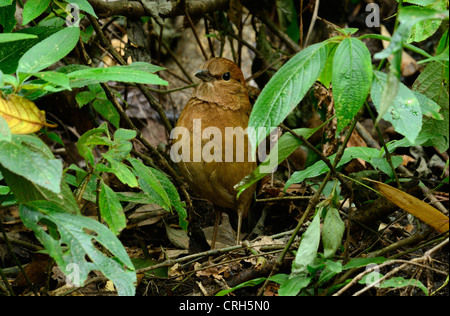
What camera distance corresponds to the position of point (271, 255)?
3.15 m

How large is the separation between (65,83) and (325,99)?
8.18 feet

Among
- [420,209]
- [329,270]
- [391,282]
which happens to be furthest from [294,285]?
[420,209]

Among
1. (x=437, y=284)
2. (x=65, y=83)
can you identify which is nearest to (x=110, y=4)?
(x=65, y=83)

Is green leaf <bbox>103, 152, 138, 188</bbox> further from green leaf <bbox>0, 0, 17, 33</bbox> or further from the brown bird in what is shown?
the brown bird

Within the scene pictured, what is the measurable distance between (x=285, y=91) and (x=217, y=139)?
180cm

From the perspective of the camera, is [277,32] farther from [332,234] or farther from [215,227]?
[332,234]

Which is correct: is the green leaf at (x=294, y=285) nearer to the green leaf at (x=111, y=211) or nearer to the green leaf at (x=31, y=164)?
the green leaf at (x=111, y=211)

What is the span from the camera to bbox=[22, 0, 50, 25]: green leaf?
110 inches

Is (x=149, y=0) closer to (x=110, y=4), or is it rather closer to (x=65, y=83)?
(x=110, y=4)

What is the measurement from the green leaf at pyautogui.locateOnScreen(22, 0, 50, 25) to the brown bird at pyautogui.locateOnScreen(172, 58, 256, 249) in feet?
4.75

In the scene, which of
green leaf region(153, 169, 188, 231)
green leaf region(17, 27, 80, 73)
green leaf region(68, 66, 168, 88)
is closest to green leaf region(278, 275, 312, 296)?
green leaf region(153, 169, 188, 231)

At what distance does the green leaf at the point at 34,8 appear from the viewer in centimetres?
279

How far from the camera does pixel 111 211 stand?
2389 millimetres

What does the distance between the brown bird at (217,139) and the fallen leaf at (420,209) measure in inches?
59.0
